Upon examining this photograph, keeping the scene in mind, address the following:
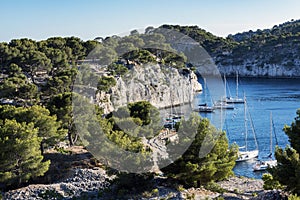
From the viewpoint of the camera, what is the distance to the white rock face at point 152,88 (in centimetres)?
4325

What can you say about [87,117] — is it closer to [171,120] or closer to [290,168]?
[290,168]

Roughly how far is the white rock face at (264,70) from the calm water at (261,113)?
6.60m

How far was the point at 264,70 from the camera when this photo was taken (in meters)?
88.1

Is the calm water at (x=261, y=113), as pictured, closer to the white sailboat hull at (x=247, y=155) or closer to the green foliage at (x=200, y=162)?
the white sailboat hull at (x=247, y=155)

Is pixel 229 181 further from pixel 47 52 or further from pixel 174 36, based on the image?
pixel 174 36

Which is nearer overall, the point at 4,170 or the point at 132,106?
the point at 4,170

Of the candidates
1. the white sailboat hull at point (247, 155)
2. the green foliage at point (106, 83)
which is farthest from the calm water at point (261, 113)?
the green foliage at point (106, 83)

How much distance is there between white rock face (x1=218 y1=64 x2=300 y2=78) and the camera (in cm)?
8388

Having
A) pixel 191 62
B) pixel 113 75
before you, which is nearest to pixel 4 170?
pixel 113 75

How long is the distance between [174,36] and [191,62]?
26.3ft

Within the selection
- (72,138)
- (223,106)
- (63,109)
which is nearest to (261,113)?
(223,106)

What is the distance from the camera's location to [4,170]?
17156 millimetres

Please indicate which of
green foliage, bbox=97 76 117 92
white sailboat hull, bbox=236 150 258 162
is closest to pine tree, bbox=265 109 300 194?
white sailboat hull, bbox=236 150 258 162

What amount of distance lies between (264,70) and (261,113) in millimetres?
42939
